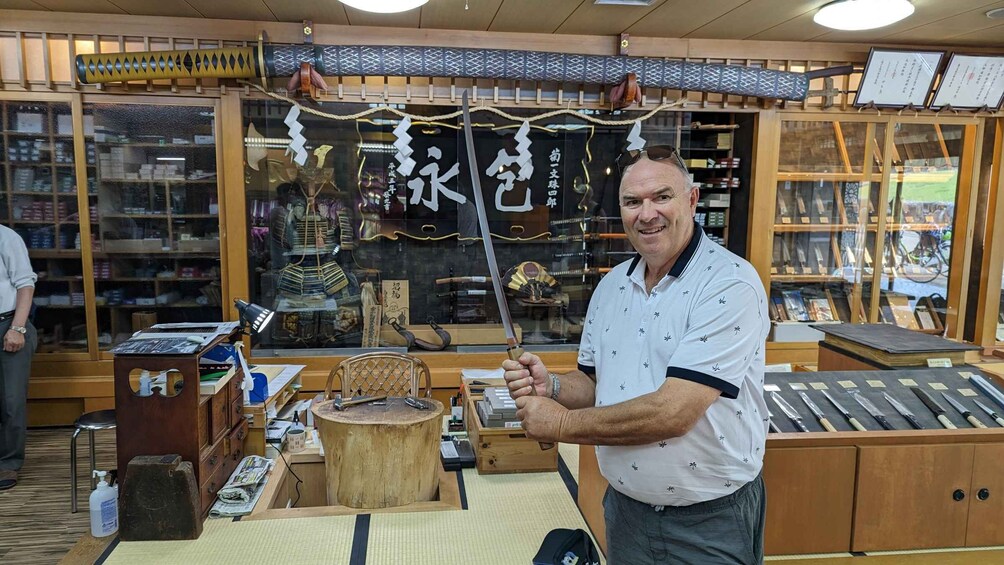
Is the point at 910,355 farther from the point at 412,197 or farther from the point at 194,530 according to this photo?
the point at 412,197

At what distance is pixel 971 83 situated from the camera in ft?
14.9

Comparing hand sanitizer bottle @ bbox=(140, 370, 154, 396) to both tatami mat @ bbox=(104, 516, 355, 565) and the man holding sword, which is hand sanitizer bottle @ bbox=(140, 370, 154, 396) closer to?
tatami mat @ bbox=(104, 516, 355, 565)

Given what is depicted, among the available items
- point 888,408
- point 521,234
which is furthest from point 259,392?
point 888,408

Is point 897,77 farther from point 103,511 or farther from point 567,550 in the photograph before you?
point 103,511

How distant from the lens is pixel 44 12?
3.84 meters

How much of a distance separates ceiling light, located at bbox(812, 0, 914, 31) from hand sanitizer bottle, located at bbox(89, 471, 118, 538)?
15.1ft

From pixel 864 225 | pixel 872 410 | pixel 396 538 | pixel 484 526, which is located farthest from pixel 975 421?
pixel 864 225

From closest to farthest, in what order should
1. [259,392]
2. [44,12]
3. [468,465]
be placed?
1. [468,465]
2. [259,392]
3. [44,12]

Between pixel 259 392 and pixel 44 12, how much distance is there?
10.3ft

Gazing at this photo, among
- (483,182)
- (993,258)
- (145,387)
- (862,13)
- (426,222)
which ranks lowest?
(145,387)

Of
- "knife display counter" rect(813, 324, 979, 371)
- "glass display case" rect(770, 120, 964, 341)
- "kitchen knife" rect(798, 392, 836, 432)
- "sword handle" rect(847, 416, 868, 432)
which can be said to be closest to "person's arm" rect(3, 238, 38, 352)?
"kitchen knife" rect(798, 392, 836, 432)

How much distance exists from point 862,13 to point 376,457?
3867 millimetres

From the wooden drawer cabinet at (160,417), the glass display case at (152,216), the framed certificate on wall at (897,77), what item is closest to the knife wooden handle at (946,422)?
the wooden drawer cabinet at (160,417)

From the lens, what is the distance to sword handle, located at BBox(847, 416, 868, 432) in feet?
6.01
